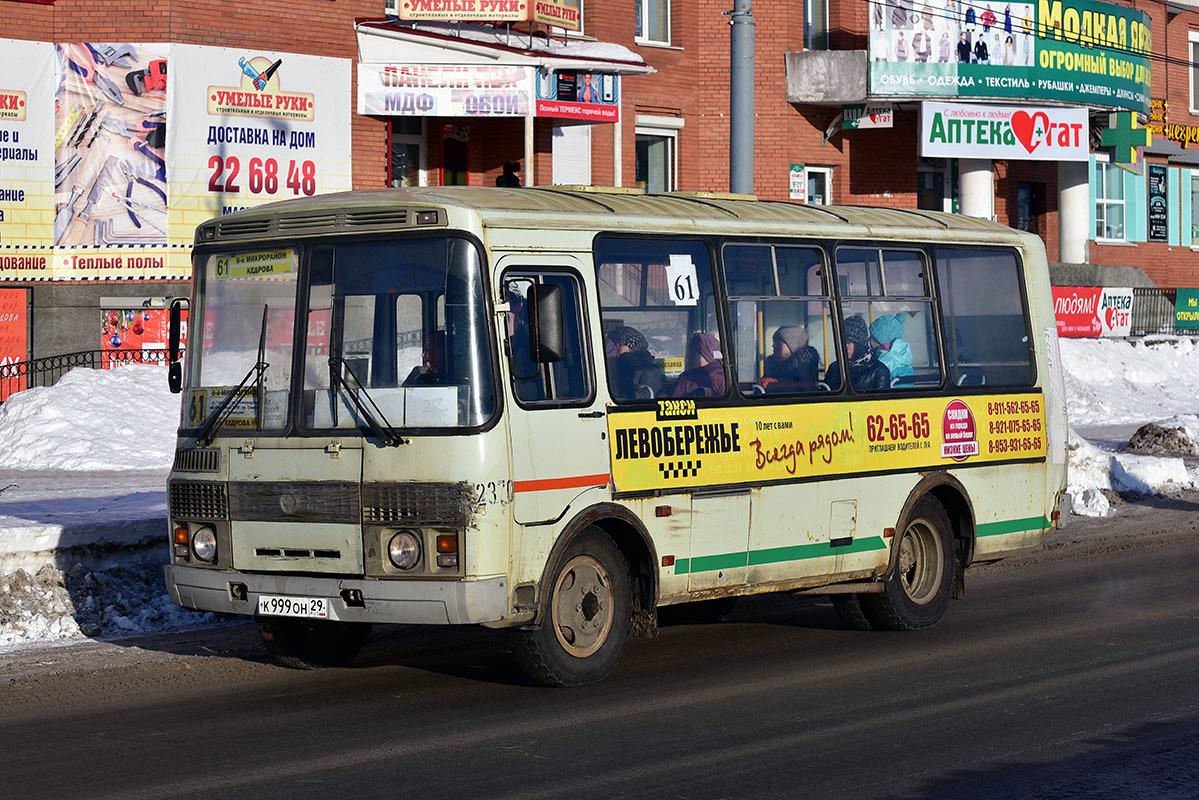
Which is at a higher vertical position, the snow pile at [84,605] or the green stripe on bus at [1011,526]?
the green stripe on bus at [1011,526]

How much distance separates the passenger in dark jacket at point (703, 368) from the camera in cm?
972

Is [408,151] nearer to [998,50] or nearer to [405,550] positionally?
[998,50]

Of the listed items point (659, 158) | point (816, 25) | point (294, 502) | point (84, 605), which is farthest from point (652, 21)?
point (294, 502)

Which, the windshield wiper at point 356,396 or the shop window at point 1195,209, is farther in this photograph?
the shop window at point 1195,209

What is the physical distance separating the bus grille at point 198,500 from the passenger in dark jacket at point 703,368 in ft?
8.73

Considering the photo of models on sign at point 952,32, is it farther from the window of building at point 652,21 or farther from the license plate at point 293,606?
the license plate at point 293,606

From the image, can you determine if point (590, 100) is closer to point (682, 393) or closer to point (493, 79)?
point (493, 79)

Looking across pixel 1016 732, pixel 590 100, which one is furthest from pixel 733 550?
pixel 590 100

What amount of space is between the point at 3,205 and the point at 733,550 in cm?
1795

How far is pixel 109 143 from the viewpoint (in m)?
25.1

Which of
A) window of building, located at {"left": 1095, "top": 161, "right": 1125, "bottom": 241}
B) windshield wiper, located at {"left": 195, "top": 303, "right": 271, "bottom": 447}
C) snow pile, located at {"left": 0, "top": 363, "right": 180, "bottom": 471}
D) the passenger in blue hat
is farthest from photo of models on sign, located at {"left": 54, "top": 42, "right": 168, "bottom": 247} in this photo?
window of building, located at {"left": 1095, "top": 161, "right": 1125, "bottom": 241}

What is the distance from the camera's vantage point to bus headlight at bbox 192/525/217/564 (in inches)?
356

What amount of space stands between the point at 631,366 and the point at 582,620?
4.75 ft

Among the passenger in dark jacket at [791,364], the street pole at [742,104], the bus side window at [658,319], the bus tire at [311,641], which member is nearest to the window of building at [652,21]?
the street pole at [742,104]
